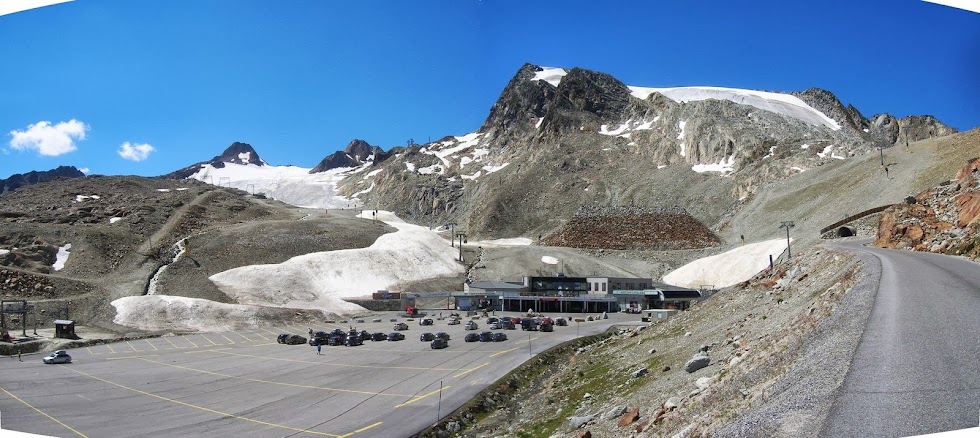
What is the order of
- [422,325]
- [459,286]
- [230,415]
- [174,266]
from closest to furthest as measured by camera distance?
[230,415], [422,325], [174,266], [459,286]

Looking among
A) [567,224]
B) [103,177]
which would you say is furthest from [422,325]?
[103,177]

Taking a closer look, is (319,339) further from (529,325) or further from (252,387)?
(529,325)

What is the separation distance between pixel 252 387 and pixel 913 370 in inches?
1300

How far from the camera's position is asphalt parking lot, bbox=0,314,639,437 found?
25438 millimetres

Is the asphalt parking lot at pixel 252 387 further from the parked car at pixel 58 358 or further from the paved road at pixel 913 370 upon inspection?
the paved road at pixel 913 370

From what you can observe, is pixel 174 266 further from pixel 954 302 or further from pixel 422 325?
pixel 954 302

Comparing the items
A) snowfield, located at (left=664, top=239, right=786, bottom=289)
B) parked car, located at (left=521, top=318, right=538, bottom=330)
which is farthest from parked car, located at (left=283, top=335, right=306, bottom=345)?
snowfield, located at (left=664, top=239, right=786, bottom=289)

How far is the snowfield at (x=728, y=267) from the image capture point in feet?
290

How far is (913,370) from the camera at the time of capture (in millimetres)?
9719

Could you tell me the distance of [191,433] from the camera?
2425 cm

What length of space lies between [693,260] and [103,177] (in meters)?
162

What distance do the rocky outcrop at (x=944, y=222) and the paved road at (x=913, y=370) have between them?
1540 centimetres

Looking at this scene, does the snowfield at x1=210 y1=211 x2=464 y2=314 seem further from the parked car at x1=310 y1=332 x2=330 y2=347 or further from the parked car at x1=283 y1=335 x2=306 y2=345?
the parked car at x1=310 y1=332 x2=330 y2=347

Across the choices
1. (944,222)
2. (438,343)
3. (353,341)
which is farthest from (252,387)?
(944,222)
